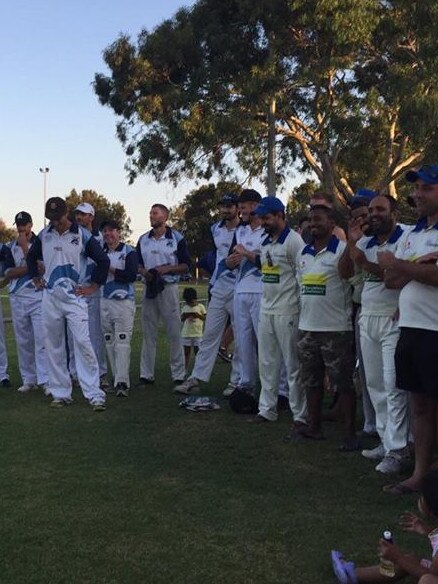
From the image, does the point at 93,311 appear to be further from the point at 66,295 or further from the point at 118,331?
the point at 66,295

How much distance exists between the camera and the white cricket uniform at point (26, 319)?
369 inches

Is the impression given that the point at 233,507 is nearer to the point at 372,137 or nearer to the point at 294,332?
the point at 294,332

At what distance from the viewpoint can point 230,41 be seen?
3061cm

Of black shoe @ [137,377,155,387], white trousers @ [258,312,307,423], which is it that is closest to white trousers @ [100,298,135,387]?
black shoe @ [137,377,155,387]

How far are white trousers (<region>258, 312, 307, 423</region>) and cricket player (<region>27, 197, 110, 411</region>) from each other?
77.2 inches

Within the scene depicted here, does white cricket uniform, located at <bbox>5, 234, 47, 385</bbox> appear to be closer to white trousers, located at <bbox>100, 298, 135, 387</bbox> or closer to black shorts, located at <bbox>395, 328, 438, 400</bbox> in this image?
white trousers, located at <bbox>100, 298, 135, 387</bbox>

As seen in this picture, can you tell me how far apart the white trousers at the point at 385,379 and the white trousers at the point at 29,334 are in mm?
4949

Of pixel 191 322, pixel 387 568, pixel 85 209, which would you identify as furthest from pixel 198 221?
pixel 387 568

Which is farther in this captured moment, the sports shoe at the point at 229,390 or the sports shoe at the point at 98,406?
the sports shoe at the point at 229,390

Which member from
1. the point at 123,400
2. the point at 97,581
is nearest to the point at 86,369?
the point at 123,400

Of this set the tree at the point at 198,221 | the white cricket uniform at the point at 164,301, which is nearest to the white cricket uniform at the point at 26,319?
the white cricket uniform at the point at 164,301

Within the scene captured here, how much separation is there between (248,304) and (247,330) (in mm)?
313

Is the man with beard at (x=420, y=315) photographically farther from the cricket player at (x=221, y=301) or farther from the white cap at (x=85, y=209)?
the white cap at (x=85, y=209)

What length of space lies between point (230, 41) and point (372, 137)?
7.23 meters
